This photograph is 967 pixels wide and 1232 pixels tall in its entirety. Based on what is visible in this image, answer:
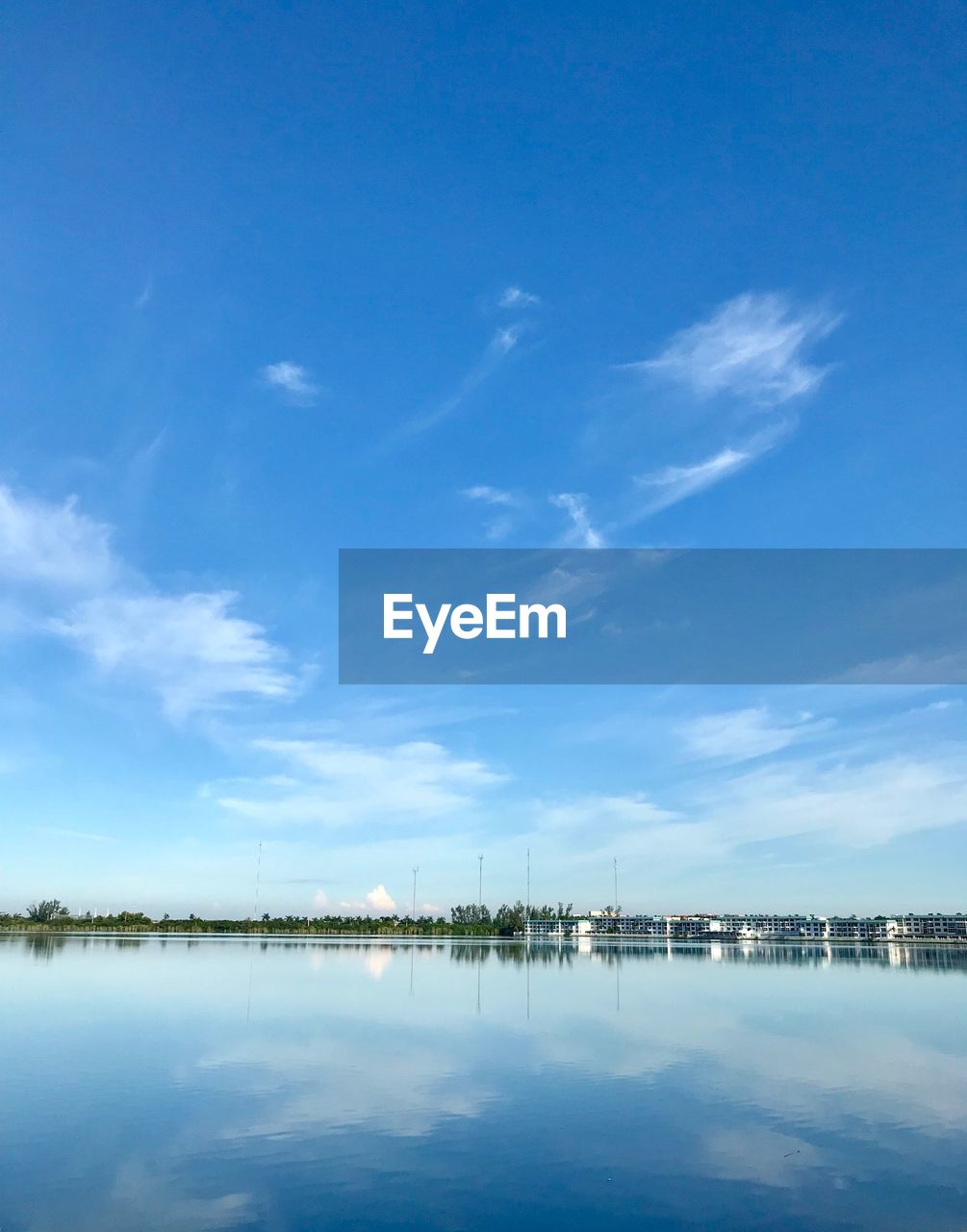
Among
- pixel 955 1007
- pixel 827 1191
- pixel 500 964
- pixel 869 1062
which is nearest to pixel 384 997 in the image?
pixel 869 1062

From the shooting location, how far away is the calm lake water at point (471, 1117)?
15.8 m

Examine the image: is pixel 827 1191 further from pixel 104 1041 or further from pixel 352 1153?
pixel 104 1041

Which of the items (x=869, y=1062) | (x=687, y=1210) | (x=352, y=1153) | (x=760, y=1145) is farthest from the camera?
(x=869, y=1062)

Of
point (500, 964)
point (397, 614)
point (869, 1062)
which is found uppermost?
point (397, 614)

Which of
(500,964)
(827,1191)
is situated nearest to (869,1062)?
(827,1191)

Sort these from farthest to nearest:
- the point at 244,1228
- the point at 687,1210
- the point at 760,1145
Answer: the point at 760,1145 < the point at 687,1210 < the point at 244,1228

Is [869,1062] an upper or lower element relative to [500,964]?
upper

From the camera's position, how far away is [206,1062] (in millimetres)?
28594

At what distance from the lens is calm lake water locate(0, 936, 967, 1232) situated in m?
15.8

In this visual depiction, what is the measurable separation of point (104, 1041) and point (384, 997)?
71.7 feet

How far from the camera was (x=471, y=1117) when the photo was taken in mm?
22031

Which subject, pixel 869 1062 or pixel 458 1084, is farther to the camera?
pixel 869 1062

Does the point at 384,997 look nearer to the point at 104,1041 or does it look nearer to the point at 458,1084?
the point at 104,1041

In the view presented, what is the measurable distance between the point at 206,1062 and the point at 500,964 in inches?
2739
